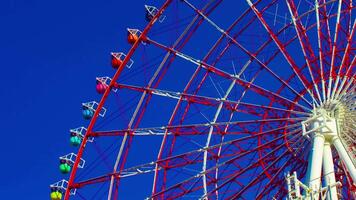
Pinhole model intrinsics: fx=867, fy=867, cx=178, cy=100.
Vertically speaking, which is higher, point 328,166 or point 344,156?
point 344,156

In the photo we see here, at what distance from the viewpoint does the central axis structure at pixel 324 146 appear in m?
28.2

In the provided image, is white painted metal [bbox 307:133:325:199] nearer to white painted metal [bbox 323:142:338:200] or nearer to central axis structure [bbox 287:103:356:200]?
central axis structure [bbox 287:103:356:200]

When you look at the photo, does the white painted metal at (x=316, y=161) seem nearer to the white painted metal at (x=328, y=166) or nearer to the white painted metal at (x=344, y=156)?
the white painted metal at (x=328, y=166)

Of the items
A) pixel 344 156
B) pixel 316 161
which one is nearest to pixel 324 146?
pixel 344 156

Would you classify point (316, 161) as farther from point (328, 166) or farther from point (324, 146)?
point (324, 146)

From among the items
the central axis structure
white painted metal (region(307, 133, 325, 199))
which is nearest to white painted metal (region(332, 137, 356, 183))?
the central axis structure

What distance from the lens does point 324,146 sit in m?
29.8

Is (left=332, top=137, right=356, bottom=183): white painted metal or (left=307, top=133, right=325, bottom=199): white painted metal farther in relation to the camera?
(left=332, top=137, right=356, bottom=183): white painted metal

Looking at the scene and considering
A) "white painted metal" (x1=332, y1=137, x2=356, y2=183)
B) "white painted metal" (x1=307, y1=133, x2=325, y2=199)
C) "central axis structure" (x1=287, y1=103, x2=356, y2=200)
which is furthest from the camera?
"white painted metal" (x1=332, y1=137, x2=356, y2=183)

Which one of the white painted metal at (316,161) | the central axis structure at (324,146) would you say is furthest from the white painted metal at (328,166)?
the white painted metal at (316,161)

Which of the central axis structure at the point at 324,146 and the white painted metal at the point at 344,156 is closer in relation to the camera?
the central axis structure at the point at 324,146

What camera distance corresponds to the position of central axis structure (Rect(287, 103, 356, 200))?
2820cm

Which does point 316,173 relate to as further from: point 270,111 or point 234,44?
point 234,44

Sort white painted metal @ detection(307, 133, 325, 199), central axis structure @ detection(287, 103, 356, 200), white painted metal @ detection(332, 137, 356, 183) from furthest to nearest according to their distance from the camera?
white painted metal @ detection(332, 137, 356, 183), central axis structure @ detection(287, 103, 356, 200), white painted metal @ detection(307, 133, 325, 199)
